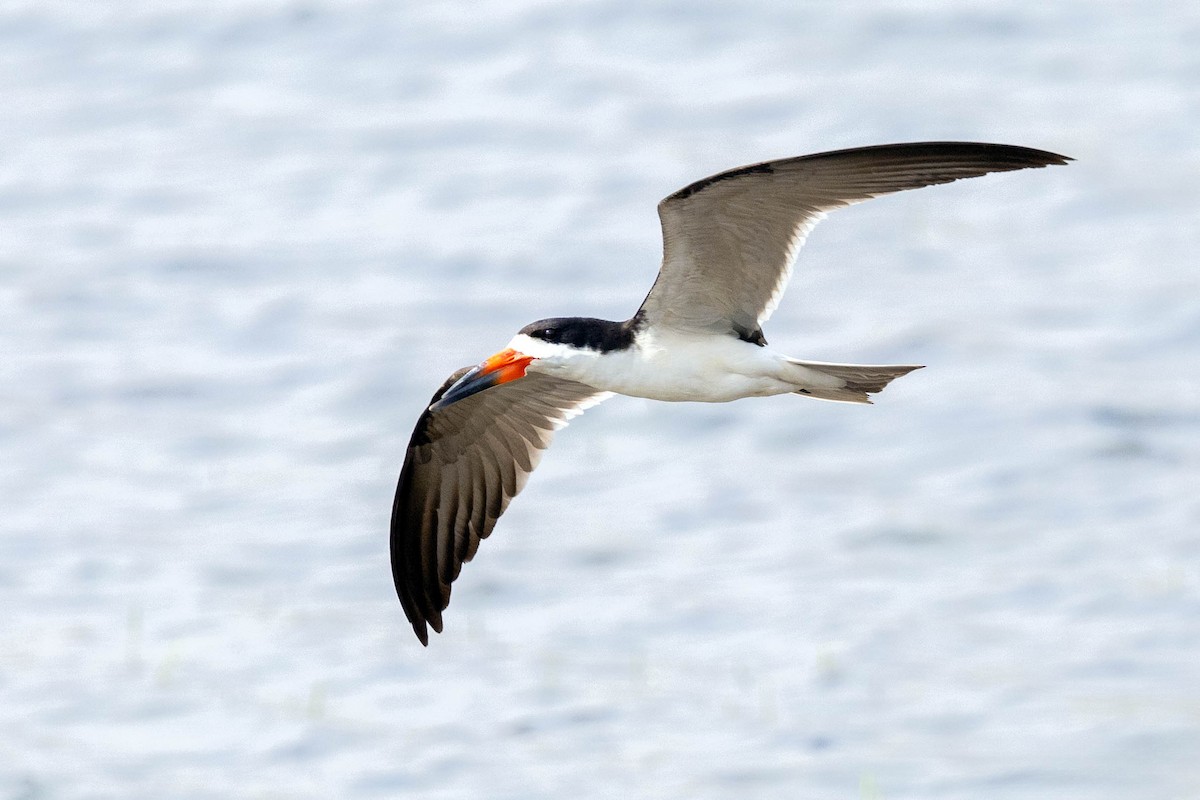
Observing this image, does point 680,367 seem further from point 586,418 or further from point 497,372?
point 586,418

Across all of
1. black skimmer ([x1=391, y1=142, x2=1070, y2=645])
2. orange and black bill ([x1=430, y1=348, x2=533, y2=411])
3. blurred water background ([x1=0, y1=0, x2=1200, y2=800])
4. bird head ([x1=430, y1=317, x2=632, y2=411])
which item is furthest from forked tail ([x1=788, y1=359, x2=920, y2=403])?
blurred water background ([x1=0, y1=0, x2=1200, y2=800])

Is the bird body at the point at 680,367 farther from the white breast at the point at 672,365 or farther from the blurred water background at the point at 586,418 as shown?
the blurred water background at the point at 586,418

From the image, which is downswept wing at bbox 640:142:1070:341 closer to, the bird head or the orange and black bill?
the bird head

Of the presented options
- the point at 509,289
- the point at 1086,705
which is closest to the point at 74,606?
the point at 509,289

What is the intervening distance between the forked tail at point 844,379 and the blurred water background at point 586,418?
175 inches

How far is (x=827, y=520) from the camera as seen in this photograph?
1409 cm

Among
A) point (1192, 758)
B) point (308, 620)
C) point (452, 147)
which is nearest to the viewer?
point (1192, 758)

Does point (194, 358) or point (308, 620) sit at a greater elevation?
point (194, 358)

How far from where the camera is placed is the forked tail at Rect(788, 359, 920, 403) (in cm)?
712

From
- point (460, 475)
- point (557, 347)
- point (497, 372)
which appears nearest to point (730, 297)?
point (557, 347)

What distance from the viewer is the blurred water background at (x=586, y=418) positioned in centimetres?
1195

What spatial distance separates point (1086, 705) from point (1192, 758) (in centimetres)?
71

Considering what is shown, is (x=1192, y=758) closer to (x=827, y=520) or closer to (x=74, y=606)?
(x=827, y=520)

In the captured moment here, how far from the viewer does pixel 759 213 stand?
7000mm
